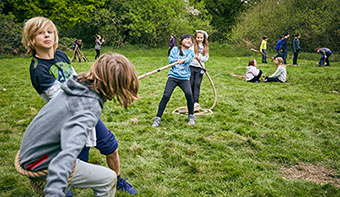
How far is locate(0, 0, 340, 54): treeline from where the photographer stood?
20.8 m

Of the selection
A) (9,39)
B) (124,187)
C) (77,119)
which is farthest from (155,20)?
(77,119)

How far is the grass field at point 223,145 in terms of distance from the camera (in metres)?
3.39

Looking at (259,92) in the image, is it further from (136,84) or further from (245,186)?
(136,84)

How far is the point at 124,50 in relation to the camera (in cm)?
2527

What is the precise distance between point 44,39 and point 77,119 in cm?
126

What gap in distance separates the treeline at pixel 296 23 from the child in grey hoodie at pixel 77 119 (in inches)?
846

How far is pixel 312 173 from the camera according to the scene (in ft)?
12.6

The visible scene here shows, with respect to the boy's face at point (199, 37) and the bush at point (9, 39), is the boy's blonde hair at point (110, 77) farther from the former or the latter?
the bush at point (9, 39)

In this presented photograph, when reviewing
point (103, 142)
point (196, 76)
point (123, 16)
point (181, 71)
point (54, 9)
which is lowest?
point (103, 142)

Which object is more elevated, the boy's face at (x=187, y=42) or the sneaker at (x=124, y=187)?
the boy's face at (x=187, y=42)

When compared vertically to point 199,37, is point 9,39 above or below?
below

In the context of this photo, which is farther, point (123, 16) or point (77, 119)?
point (123, 16)

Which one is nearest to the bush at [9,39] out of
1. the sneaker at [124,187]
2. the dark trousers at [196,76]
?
the dark trousers at [196,76]

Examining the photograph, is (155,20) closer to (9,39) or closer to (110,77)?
(9,39)
